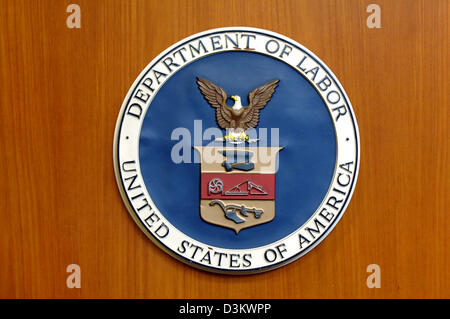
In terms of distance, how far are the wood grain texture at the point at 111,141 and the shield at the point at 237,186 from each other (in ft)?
0.63

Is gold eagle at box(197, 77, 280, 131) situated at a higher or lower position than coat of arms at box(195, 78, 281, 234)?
higher

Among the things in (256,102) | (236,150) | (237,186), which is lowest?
(237,186)

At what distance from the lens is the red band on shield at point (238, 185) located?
1.38 metres

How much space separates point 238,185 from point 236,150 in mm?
113

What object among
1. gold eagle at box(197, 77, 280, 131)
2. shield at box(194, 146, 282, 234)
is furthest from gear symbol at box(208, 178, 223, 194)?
gold eagle at box(197, 77, 280, 131)

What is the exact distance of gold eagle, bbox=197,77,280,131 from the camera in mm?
1378

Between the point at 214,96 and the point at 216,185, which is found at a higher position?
the point at 214,96

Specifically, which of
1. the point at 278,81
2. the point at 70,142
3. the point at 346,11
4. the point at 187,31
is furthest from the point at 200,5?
the point at 70,142

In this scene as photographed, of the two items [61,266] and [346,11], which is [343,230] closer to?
[346,11]

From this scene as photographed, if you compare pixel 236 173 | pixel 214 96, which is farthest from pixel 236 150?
pixel 214 96

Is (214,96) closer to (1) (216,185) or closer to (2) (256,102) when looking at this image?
(2) (256,102)

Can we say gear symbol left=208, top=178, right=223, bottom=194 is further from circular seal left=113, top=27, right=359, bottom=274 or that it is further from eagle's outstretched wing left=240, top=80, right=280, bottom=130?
eagle's outstretched wing left=240, top=80, right=280, bottom=130

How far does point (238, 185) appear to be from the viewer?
54.5 inches

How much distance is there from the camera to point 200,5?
1.39 meters
